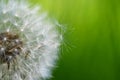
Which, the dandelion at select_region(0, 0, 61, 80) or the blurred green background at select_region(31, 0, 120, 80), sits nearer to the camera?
the dandelion at select_region(0, 0, 61, 80)

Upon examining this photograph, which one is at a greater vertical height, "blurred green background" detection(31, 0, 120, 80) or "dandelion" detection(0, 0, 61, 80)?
"dandelion" detection(0, 0, 61, 80)

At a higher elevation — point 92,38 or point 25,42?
point 25,42

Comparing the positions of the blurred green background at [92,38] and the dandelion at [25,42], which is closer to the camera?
the dandelion at [25,42]

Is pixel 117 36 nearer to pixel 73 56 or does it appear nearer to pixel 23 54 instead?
pixel 73 56

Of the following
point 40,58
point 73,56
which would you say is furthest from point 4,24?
point 73,56

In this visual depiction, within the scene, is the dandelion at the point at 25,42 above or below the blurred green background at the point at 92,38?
above
